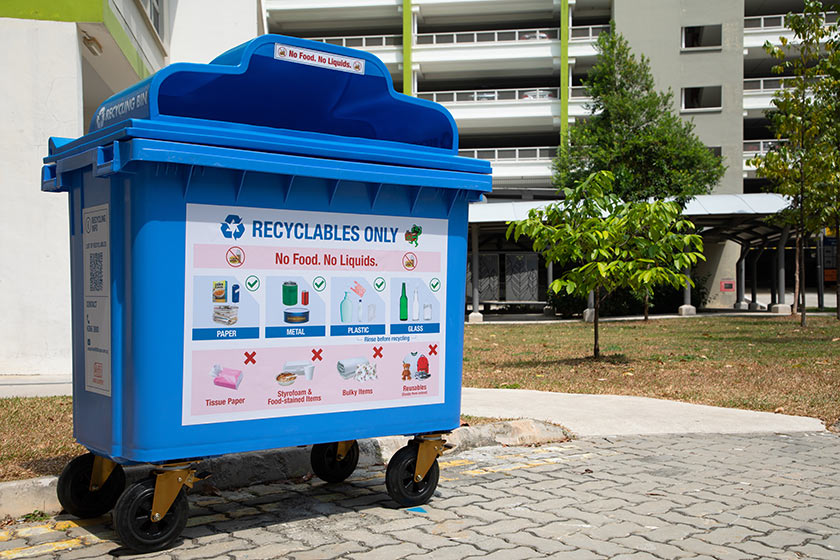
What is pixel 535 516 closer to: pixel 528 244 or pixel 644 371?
pixel 644 371

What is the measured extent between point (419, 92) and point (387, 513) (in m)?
45.4

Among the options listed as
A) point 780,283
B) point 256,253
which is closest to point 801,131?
point 780,283

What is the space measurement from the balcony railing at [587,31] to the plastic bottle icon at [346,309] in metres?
44.1

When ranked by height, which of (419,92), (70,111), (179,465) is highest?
(419,92)

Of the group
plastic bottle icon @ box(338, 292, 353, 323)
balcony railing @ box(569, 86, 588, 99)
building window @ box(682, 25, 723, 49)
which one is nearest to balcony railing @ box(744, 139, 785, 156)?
building window @ box(682, 25, 723, 49)

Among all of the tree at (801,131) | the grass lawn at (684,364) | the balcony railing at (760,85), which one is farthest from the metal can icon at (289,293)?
the balcony railing at (760,85)

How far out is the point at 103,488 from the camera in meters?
4.53

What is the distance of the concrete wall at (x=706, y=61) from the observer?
4288 centimetres

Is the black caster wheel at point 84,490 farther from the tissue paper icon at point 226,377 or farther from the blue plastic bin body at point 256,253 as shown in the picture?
the tissue paper icon at point 226,377

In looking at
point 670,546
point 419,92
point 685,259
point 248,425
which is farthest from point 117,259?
point 419,92

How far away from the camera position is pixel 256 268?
4.20 m

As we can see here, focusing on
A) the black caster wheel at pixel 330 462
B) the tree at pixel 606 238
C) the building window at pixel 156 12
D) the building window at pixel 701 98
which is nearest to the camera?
the black caster wheel at pixel 330 462

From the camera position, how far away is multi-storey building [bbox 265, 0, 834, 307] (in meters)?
43.3

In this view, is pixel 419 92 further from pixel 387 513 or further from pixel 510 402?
pixel 387 513
